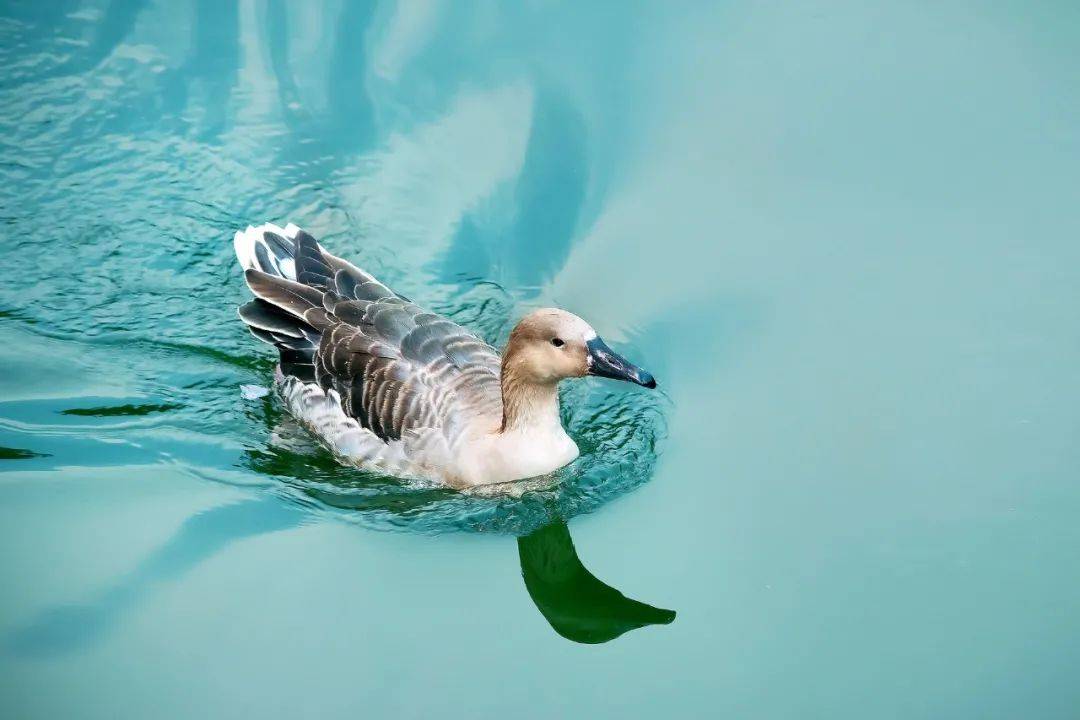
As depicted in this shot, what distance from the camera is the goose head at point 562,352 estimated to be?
6371 mm

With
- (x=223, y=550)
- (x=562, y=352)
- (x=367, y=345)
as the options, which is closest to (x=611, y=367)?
(x=562, y=352)

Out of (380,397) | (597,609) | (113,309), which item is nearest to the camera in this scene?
(597,609)

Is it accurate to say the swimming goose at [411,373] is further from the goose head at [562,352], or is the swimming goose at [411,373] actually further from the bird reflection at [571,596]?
the bird reflection at [571,596]

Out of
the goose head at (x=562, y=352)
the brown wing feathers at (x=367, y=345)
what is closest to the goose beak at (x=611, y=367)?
the goose head at (x=562, y=352)

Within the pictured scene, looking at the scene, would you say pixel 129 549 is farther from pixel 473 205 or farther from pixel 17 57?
pixel 17 57

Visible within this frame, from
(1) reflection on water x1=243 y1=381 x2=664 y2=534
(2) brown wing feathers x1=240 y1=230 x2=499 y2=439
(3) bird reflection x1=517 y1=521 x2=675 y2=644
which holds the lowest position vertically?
(3) bird reflection x1=517 y1=521 x2=675 y2=644

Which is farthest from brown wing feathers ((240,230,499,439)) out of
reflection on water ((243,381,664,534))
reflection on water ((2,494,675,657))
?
reflection on water ((2,494,675,657))

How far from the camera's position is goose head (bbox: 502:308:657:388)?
637 cm

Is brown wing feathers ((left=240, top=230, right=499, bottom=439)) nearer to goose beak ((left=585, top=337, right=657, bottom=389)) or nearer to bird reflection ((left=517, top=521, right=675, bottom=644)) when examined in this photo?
bird reflection ((left=517, top=521, right=675, bottom=644))

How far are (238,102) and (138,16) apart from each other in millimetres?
1319

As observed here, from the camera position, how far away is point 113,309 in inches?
336

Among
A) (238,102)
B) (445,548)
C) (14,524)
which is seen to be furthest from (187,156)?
(445,548)

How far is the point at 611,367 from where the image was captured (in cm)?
636

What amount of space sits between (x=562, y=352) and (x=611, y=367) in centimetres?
30
